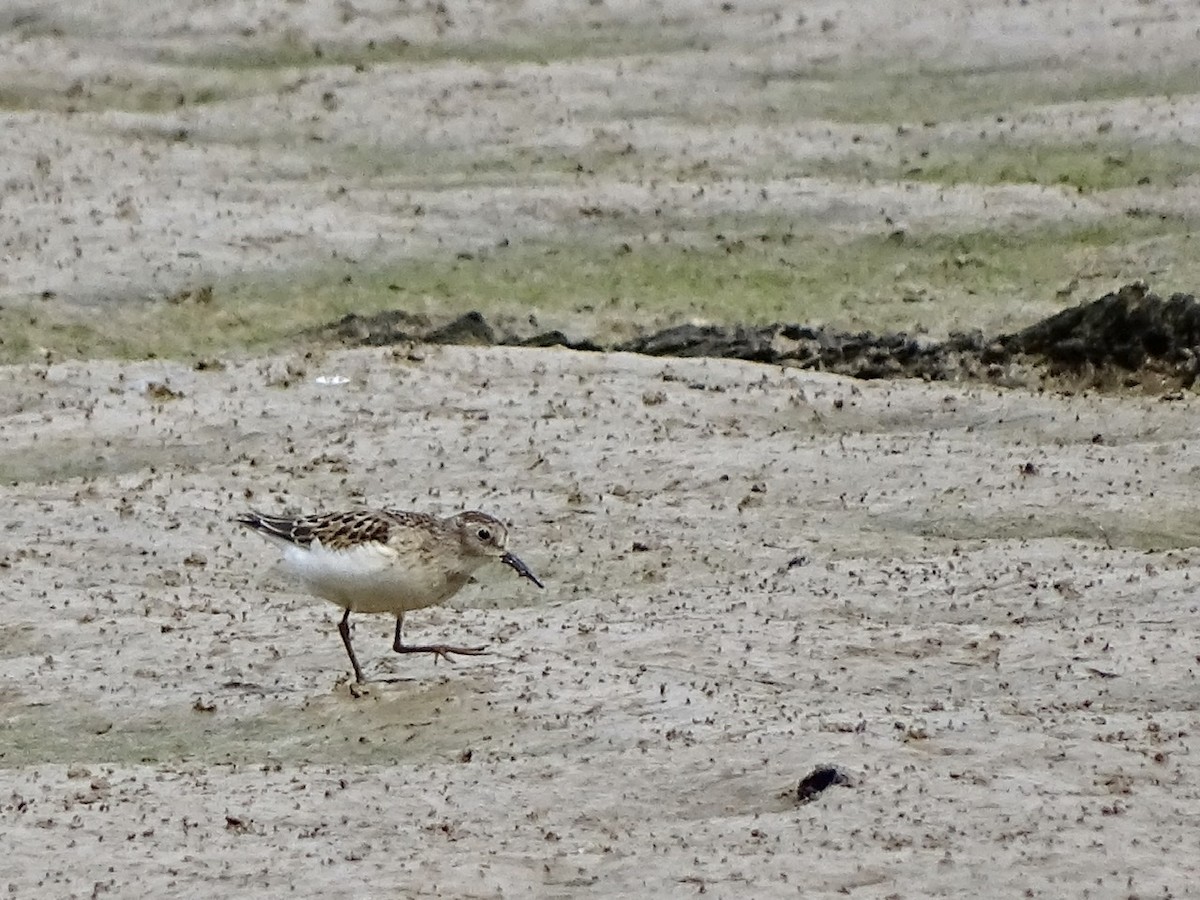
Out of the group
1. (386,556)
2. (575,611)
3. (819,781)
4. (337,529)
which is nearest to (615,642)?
(575,611)

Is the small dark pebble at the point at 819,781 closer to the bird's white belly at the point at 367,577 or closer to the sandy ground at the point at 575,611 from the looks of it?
the sandy ground at the point at 575,611

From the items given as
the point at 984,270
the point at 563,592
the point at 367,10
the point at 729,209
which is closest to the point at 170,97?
the point at 367,10

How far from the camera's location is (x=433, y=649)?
7.95 meters

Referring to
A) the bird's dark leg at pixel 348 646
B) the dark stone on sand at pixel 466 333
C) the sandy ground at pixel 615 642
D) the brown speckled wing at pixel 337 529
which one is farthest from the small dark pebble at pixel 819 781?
the dark stone on sand at pixel 466 333

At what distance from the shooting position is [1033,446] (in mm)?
10484

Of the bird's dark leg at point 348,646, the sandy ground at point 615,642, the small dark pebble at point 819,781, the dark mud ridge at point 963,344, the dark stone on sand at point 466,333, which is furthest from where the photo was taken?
the dark stone on sand at point 466,333

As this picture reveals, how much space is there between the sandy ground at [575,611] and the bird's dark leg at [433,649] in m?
0.09

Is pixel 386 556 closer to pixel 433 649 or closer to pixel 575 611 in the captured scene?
pixel 433 649

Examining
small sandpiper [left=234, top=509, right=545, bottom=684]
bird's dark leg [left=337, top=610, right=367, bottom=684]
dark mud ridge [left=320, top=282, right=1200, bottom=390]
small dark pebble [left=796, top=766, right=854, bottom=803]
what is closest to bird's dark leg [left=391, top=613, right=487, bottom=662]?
small sandpiper [left=234, top=509, right=545, bottom=684]

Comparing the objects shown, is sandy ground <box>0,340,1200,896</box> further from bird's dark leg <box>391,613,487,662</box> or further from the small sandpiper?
the small sandpiper

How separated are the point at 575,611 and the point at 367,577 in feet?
3.41

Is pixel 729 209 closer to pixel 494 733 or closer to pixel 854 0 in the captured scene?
pixel 854 0

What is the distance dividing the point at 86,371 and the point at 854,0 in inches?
297

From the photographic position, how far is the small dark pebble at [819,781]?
260 inches
